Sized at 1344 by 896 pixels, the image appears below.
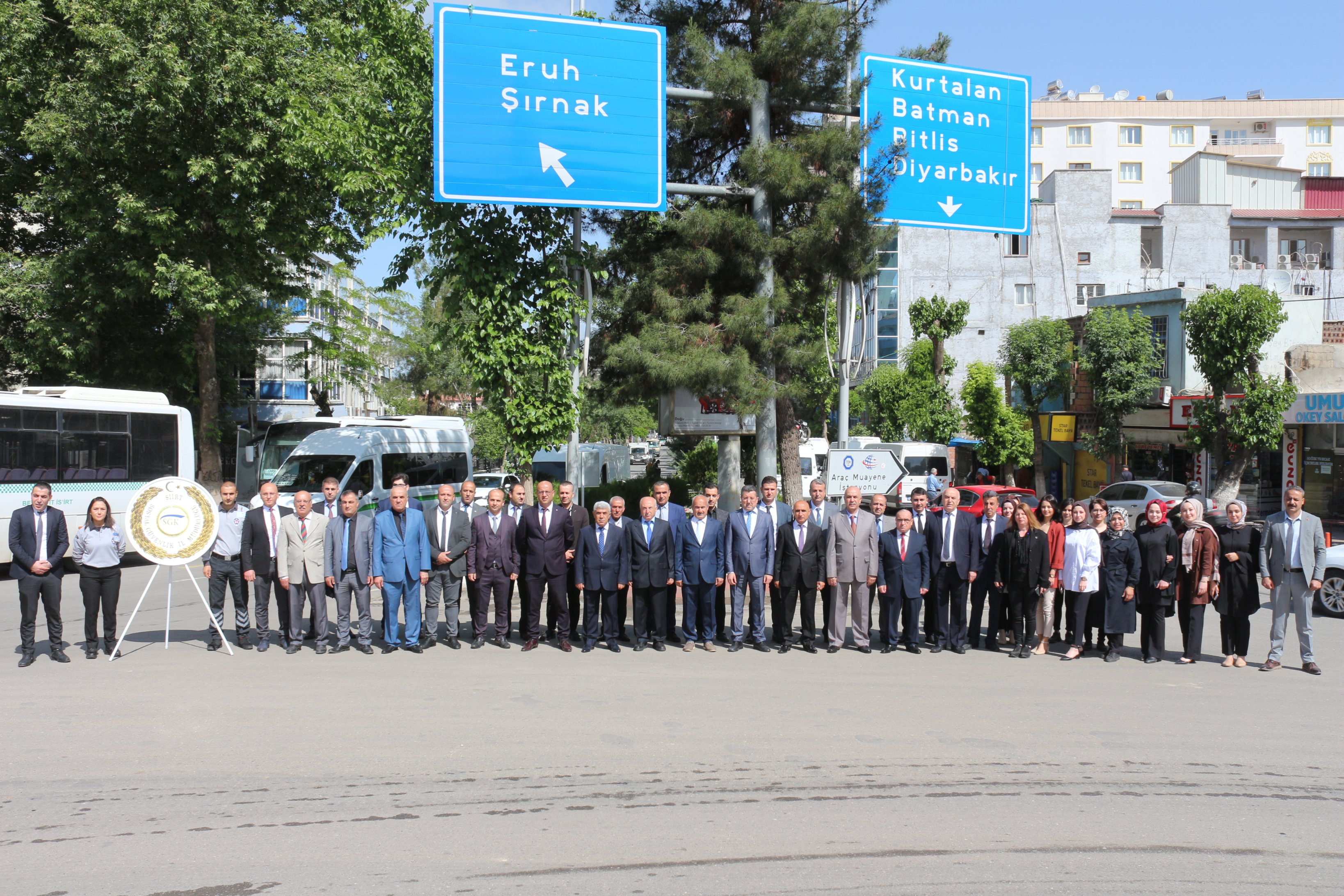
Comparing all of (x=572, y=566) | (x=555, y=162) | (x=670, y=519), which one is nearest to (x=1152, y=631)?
(x=670, y=519)

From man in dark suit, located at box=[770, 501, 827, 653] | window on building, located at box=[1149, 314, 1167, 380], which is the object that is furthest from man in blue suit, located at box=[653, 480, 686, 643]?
window on building, located at box=[1149, 314, 1167, 380]

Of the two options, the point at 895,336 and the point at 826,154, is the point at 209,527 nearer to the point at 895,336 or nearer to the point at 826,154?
the point at 826,154

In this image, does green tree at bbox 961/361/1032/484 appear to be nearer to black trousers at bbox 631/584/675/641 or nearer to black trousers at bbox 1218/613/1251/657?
black trousers at bbox 1218/613/1251/657

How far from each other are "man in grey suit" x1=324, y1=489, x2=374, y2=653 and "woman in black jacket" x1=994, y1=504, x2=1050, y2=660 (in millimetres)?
6499

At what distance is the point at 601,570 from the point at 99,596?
15.8 feet

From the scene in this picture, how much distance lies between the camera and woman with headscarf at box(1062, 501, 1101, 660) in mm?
9531

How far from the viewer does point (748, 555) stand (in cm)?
984

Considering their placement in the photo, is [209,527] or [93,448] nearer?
[209,527]

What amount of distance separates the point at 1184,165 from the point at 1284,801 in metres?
56.5

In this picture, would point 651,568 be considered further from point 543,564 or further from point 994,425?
point 994,425

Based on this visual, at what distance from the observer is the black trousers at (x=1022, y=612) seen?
31.8 ft

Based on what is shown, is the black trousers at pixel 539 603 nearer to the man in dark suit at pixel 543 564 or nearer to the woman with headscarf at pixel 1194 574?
the man in dark suit at pixel 543 564

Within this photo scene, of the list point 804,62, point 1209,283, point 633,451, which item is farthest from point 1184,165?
point 804,62

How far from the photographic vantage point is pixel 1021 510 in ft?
31.7
